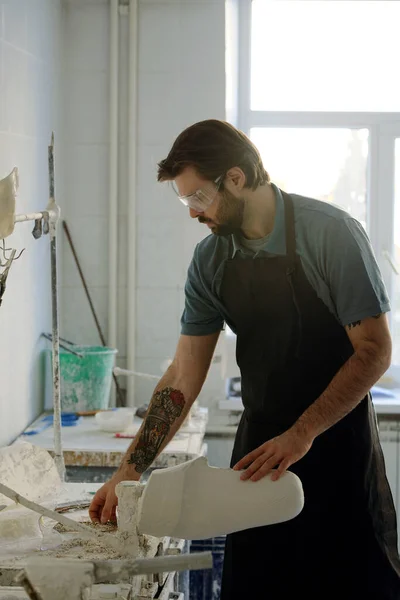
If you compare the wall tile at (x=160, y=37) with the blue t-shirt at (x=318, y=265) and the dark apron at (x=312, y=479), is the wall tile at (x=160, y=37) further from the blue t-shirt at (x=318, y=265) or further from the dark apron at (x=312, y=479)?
the dark apron at (x=312, y=479)

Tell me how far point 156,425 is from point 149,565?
31.5 inches

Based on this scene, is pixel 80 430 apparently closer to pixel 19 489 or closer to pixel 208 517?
pixel 19 489

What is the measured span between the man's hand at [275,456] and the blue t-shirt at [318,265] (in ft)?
0.99

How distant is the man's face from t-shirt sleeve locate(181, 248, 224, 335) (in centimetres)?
19

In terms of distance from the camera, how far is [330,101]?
3.96 m

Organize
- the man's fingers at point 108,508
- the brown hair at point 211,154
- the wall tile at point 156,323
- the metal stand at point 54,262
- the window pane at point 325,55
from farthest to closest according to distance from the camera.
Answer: the window pane at point 325,55
the wall tile at point 156,323
the metal stand at point 54,262
the brown hair at point 211,154
the man's fingers at point 108,508

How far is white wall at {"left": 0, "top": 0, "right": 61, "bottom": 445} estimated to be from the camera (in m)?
2.70

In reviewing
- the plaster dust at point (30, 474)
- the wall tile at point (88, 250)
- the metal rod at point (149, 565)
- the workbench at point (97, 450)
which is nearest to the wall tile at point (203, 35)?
the wall tile at point (88, 250)

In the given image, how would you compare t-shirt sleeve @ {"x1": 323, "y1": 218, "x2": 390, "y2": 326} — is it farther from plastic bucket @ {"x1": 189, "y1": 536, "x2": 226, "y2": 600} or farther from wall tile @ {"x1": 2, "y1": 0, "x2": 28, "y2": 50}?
plastic bucket @ {"x1": 189, "y1": 536, "x2": 226, "y2": 600}

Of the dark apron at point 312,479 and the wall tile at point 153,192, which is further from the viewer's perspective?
the wall tile at point 153,192

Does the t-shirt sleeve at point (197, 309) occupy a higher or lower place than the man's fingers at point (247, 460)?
higher

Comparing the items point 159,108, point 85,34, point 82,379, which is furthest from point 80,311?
point 85,34

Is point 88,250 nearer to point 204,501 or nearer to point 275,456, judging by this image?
point 275,456

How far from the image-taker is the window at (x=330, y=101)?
3.92 meters
